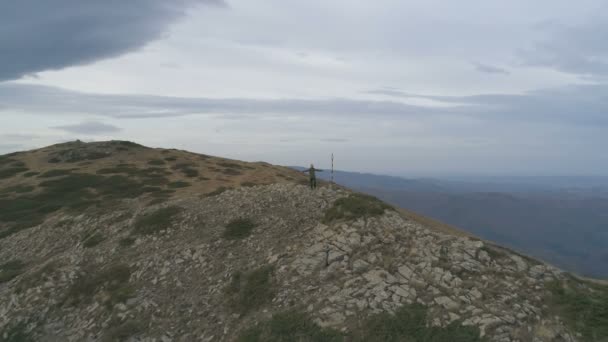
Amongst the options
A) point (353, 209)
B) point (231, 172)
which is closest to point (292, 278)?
point (353, 209)

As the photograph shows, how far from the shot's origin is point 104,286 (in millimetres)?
20641

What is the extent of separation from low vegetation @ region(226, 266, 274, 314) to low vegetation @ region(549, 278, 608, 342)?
40.7 feet

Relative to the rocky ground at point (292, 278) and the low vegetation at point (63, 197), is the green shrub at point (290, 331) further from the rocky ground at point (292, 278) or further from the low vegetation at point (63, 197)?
the low vegetation at point (63, 197)

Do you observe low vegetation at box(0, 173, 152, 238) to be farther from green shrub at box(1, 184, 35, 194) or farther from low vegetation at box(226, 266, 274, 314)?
low vegetation at box(226, 266, 274, 314)

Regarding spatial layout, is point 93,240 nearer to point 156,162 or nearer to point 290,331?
point 290,331

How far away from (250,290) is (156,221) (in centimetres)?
1277

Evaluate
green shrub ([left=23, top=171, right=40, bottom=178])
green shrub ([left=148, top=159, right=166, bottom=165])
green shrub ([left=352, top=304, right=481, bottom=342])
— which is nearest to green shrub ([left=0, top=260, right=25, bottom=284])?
green shrub ([left=352, top=304, right=481, bottom=342])

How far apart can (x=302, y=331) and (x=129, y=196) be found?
107 ft

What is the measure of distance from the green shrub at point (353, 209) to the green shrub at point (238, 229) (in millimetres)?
5280

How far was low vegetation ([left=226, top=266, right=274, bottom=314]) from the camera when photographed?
55.7ft

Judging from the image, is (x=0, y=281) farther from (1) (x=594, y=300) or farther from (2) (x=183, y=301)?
(1) (x=594, y=300)

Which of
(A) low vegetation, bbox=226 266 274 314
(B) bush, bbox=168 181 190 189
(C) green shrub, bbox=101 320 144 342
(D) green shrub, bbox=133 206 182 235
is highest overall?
(B) bush, bbox=168 181 190 189

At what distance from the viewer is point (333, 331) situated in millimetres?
13891

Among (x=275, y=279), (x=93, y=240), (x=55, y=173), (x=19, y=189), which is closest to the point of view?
(x=275, y=279)
